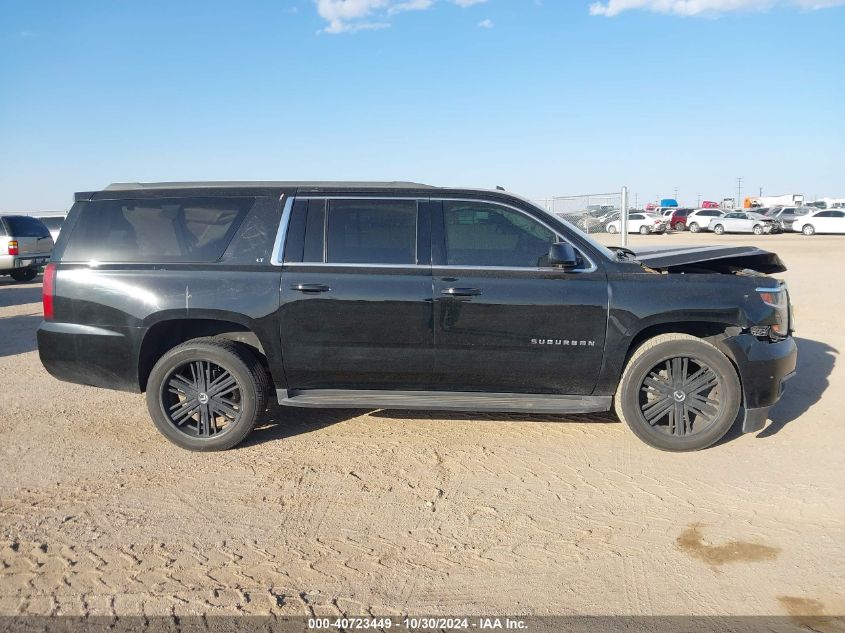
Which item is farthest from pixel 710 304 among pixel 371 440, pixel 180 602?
pixel 180 602

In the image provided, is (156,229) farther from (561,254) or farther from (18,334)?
(18,334)

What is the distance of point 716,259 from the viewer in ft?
17.8

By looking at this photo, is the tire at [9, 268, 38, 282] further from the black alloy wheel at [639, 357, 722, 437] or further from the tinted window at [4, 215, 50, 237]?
the black alloy wheel at [639, 357, 722, 437]

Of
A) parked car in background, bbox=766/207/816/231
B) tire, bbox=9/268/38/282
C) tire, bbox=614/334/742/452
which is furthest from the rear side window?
parked car in background, bbox=766/207/816/231

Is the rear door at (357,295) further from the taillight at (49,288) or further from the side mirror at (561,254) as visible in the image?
the taillight at (49,288)

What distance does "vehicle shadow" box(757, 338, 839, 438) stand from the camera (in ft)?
18.9

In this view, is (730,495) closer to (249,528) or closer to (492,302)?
(492,302)

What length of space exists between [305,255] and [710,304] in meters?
2.85

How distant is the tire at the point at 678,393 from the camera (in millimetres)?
4910

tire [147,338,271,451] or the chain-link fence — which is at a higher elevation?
the chain-link fence

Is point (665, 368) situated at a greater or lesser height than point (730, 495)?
greater

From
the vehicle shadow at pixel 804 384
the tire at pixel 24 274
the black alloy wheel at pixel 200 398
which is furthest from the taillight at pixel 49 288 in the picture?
the tire at pixel 24 274

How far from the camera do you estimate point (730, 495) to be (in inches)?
169

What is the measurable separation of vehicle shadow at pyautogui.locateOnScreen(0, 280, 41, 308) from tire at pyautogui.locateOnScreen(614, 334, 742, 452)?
491 inches
